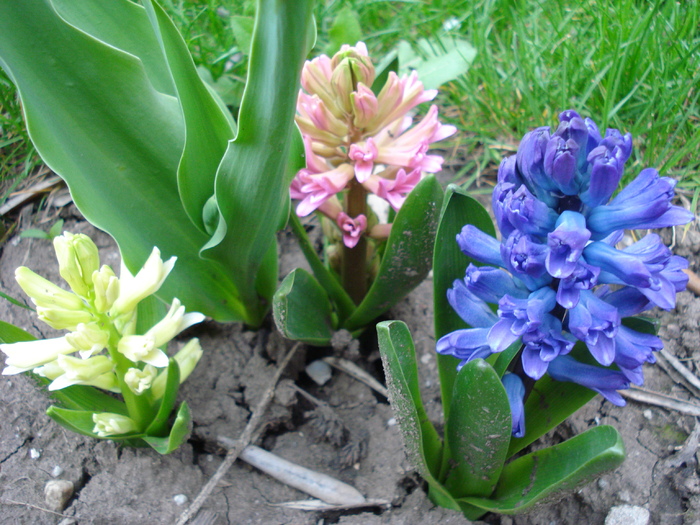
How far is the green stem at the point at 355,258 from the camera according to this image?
1561 mm

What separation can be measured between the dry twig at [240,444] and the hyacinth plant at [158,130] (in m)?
0.29

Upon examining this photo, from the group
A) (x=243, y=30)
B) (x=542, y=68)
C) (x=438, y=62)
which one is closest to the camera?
(x=243, y=30)

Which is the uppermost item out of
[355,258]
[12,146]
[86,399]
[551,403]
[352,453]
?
[12,146]

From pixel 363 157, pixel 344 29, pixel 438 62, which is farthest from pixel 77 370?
pixel 438 62

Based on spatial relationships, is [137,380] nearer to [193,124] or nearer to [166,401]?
[166,401]

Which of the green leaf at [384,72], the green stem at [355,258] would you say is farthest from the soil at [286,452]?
the green leaf at [384,72]

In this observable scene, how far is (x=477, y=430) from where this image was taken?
42.4 inches

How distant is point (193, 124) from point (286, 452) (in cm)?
88

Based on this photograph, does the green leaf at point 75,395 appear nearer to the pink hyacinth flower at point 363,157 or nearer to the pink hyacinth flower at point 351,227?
the pink hyacinth flower at point 351,227

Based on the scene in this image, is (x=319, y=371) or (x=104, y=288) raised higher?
(x=104, y=288)

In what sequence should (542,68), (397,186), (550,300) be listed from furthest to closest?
1. (542,68)
2. (397,186)
3. (550,300)

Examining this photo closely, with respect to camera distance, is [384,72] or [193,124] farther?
[384,72]

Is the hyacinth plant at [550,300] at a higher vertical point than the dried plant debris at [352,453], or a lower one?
higher

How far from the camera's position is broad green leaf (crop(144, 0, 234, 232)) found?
1.20 metres
